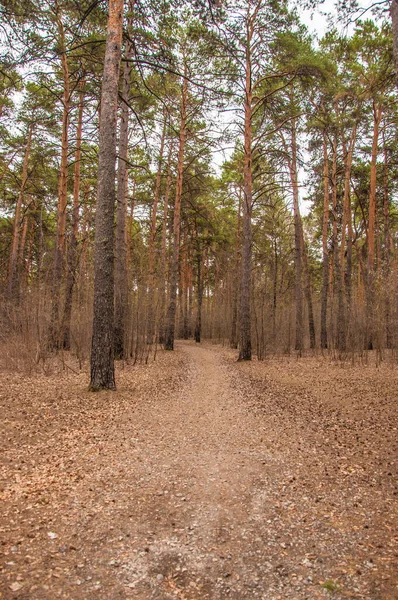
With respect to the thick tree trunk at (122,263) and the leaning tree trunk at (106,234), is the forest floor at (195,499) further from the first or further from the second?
the thick tree trunk at (122,263)

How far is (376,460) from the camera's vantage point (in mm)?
4336

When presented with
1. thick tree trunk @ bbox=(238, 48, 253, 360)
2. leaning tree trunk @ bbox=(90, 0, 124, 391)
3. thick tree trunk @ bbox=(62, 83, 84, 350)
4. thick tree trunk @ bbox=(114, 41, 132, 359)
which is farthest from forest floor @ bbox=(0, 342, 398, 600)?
thick tree trunk @ bbox=(238, 48, 253, 360)

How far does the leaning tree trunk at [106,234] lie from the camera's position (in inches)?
285

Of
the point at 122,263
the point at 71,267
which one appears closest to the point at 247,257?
the point at 122,263

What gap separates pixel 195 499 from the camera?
132 inches

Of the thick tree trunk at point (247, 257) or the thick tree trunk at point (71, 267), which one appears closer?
the thick tree trunk at point (71, 267)

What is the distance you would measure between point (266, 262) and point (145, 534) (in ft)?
73.0

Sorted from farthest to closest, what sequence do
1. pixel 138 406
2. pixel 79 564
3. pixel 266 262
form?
1. pixel 266 262
2. pixel 138 406
3. pixel 79 564

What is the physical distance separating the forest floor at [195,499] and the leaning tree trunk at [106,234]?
627 millimetres

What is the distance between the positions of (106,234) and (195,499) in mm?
5324

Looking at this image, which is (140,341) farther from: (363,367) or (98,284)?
(363,367)

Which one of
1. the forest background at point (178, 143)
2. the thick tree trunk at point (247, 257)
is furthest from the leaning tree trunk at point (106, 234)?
the thick tree trunk at point (247, 257)

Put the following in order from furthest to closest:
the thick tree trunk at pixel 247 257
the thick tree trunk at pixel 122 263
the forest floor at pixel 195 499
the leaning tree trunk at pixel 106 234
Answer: the thick tree trunk at pixel 247 257
the thick tree trunk at pixel 122 263
the leaning tree trunk at pixel 106 234
the forest floor at pixel 195 499

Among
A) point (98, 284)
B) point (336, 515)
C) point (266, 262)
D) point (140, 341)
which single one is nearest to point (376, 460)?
point (336, 515)
